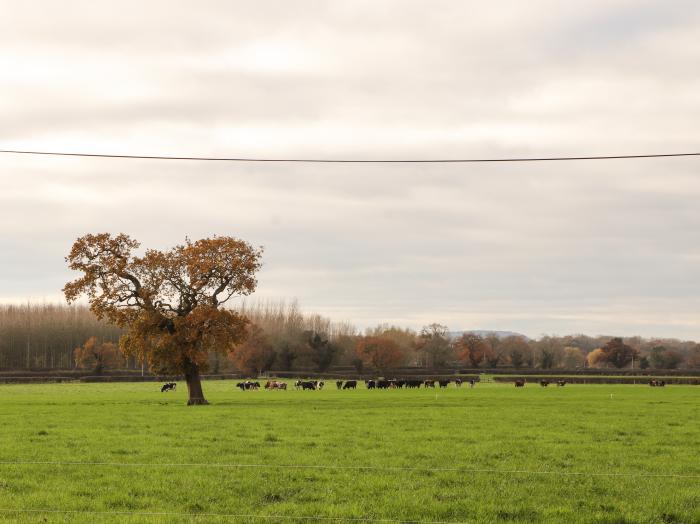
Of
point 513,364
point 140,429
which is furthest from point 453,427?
point 513,364

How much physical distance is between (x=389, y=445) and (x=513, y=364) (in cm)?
16683

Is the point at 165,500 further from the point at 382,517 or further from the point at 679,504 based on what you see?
the point at 679,504

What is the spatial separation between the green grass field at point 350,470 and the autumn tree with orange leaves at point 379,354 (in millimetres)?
126240

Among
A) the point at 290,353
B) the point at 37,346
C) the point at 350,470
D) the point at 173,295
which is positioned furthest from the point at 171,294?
the point at 37,346

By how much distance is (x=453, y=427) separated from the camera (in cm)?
3272

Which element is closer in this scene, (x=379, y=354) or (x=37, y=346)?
(x=379, y=354)

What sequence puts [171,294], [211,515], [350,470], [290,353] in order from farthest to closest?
[290,353] < [171,294] < [350,470] < [211,515]

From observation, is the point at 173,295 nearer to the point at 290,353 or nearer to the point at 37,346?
the point at 290,353

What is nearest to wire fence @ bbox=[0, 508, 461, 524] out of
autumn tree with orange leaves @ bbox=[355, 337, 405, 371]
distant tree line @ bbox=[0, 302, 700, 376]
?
distant tree line @ bbox=[0, 302, 700, 376]

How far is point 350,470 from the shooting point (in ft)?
67.7

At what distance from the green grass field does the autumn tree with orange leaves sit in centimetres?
12624

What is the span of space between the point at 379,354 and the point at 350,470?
141876 mm

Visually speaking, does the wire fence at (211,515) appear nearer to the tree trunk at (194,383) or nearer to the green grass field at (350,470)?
the green grass field at (350,470)

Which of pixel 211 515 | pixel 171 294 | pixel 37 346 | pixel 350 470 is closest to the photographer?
pixel 211 515
